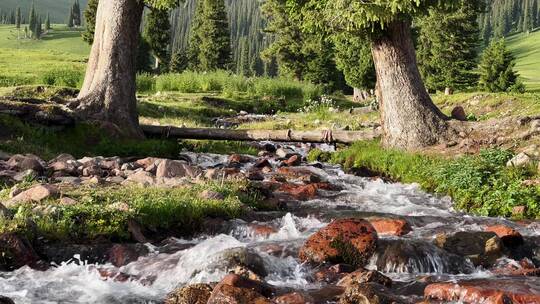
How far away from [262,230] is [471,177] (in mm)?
5096

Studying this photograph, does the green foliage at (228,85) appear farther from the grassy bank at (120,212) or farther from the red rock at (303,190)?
the grassy bank at (120,212)

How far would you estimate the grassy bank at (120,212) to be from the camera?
7395mm

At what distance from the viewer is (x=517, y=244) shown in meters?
7.93

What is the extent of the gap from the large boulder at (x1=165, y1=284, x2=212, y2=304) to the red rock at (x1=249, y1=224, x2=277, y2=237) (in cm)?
265

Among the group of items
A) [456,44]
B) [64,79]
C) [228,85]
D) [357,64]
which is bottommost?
[64,79]

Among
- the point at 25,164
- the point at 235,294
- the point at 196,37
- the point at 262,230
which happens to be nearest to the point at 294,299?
the point at 235,294

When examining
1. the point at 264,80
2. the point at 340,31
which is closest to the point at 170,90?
the point at 264,80

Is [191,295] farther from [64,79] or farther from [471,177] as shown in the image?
[64,79]

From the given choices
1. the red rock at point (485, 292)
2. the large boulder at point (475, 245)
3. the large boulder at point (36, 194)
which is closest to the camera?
the red rock at point (485, 292)

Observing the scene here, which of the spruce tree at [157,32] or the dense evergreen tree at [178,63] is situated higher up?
the spruce tree at [157,32]

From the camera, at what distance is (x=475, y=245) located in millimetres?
7555

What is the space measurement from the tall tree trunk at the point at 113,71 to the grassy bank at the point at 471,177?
706 centimetres

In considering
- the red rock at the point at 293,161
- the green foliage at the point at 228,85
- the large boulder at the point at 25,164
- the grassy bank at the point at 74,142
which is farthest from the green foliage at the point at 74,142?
the green foliage at the point at 228,85

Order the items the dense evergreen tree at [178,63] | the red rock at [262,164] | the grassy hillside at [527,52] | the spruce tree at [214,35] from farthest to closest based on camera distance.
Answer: the grassy hillside at [527,52], the dense evergreen tree at [178,63], the spruce tree at [214,35], the red rock at [262,164]
